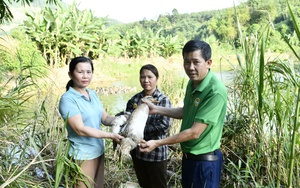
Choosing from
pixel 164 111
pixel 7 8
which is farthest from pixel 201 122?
pixel 7 8

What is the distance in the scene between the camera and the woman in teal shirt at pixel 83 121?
70.8 inches

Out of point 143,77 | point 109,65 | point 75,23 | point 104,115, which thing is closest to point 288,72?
point 143,77

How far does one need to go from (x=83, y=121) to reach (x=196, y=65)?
2.59ft

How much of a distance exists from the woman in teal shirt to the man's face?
0.59 m

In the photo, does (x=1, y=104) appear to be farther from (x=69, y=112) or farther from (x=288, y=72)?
(x=288, y=72)

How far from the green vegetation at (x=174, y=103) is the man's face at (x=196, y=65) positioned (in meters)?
0.31

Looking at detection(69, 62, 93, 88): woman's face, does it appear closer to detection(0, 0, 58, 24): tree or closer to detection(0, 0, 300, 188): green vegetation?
detection(0, 0, 300, 188): green vegetation

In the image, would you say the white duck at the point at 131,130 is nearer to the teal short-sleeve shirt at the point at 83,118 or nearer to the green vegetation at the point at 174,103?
the teal short-sleeve shirt at the point at 83,118

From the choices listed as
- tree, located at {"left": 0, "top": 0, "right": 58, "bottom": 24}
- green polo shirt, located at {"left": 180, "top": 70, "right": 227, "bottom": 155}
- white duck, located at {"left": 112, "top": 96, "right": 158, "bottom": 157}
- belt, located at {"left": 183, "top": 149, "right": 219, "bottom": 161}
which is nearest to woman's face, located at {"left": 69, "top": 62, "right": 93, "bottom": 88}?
white duck, located at {"left": 112, "top": 96, "right": 158, "bottom": 157}

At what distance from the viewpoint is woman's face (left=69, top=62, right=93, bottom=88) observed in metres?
1.88

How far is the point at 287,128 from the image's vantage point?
6.39 feet

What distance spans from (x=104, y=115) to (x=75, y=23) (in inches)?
458

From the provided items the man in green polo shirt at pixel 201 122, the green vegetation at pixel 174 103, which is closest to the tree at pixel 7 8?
the green vegetation at pixel 174 103

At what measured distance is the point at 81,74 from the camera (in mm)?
1892
